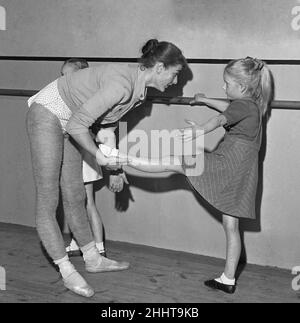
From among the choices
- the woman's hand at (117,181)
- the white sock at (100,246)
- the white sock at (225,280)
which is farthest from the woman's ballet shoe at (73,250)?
the white sock at (225,280)

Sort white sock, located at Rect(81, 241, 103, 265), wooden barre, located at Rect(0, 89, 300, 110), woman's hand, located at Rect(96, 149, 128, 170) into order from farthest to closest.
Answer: white sock, located at Rect(81, 241, 103, 265)
wooden barre, located at Rect(0, 89, 300, 110)
woman's hand, located at Rect(96, 149, 128, 170)

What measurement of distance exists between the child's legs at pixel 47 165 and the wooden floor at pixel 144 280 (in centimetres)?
23

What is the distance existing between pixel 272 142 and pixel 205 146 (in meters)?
0.36

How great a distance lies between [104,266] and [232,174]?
842 mm

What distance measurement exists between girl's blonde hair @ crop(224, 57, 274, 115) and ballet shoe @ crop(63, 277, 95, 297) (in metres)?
1.15

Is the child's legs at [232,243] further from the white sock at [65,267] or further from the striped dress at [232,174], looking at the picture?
the white sock at [65,267]

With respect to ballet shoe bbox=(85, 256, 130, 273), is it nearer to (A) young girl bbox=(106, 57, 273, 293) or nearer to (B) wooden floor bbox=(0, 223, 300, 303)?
(B) wooden floor bbox=(0, 223, 300, 303)

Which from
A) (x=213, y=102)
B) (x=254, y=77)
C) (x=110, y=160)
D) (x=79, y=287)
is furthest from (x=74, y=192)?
(x=254, y=77)

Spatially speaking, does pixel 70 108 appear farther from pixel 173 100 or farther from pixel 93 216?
pixel 93 216

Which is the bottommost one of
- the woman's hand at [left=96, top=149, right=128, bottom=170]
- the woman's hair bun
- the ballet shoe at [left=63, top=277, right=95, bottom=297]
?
the ballet shoe at [left=63, top=277, right=95, bottom=297]

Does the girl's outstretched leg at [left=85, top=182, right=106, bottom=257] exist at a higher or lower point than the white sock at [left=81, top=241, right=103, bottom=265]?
Result: higher

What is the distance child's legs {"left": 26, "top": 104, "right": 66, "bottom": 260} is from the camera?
267 cm

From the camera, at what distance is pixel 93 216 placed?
3.21 metres

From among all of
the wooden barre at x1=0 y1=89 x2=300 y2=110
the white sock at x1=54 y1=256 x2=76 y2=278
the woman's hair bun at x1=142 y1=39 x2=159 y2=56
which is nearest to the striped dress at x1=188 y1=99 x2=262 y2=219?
the wooden barre at x1=0 y1=89 x2=300 y2=110
